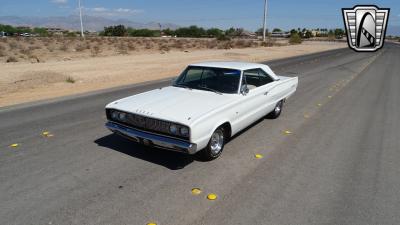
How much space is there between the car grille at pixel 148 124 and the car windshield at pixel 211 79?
1.55 metres

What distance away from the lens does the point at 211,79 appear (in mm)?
6121

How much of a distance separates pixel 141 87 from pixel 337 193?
9.54 metres

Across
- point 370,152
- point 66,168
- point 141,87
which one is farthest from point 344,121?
point 141,87

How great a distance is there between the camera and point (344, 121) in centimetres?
778

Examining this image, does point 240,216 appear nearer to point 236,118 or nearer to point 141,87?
point 236,118

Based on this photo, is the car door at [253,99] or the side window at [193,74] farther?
the side window at [193,74]

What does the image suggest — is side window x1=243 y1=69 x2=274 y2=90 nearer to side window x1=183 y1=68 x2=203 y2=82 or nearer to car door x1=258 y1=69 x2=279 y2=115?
car door x1=258 y1=69 x2=279 y2=115

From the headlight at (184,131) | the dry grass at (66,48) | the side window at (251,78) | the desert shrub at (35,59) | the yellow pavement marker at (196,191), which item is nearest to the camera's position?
the yellow pavement marker at (196,191)

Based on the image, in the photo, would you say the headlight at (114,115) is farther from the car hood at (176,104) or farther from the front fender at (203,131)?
the front fender at (203,131)

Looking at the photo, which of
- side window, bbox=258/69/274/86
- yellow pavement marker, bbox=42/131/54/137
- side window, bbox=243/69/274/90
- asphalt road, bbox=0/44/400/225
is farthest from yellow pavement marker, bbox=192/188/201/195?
yellow pavement marker, bbox=42/131/54/137

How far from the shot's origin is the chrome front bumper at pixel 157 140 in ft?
14.9

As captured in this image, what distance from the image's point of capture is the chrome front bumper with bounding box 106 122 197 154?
14.9 ft

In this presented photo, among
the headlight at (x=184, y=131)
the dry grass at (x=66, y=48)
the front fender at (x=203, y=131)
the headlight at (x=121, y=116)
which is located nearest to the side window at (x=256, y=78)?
the front fender at (x=203, y=131)

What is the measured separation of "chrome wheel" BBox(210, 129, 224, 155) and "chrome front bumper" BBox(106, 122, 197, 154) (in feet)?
1.97
